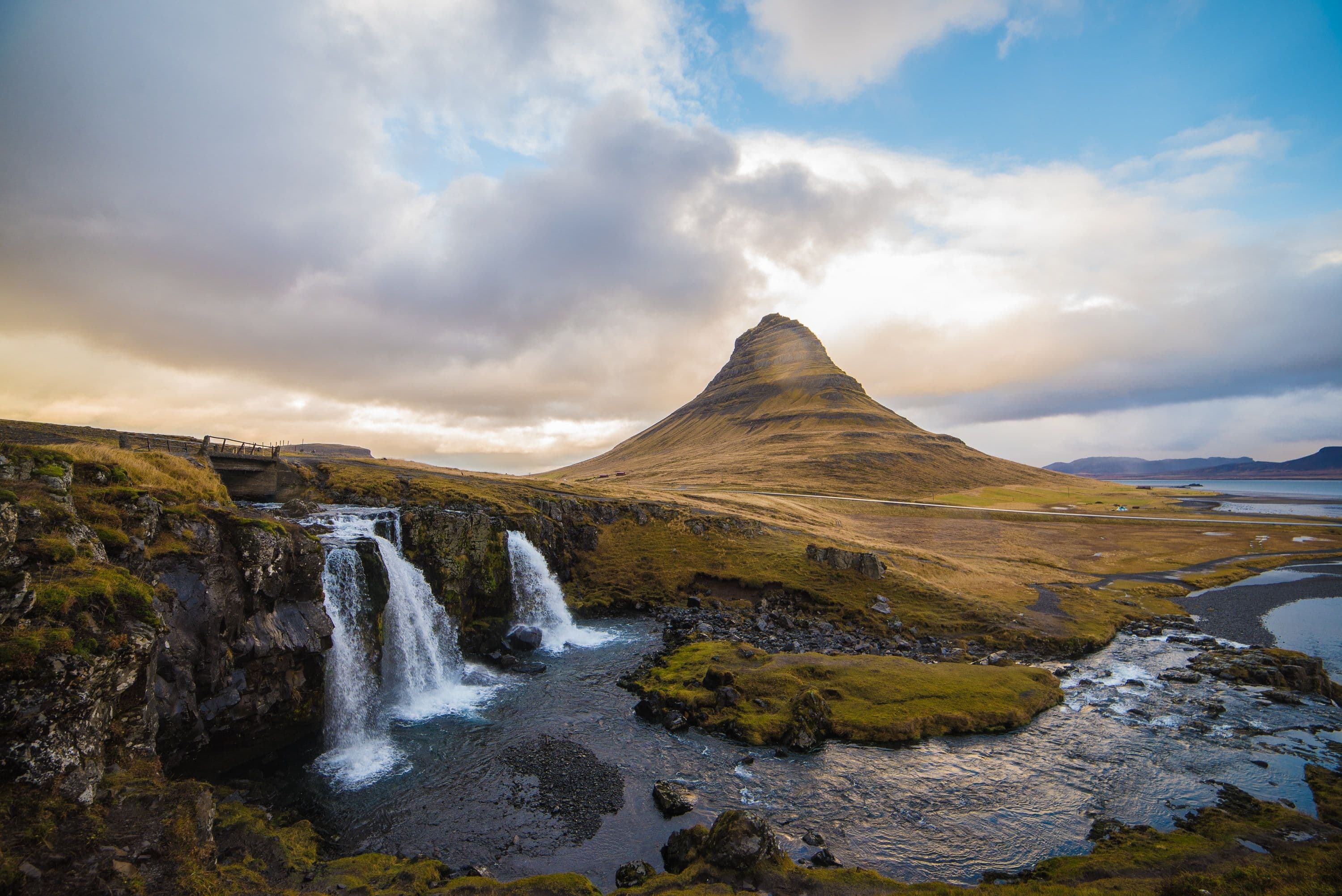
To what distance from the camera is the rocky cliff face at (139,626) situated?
48.6ft

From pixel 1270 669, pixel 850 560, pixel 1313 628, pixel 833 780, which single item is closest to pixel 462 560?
pixel 833 780

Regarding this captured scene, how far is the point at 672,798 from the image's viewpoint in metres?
24.1

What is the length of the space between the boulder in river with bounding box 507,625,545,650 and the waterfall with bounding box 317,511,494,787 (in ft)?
16.6

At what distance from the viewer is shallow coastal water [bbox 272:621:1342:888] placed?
21516mm

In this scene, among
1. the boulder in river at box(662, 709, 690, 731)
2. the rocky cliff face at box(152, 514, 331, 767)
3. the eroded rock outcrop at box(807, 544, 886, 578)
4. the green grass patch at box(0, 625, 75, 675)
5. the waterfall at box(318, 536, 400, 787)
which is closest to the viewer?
the green grass patch at box(0, 625, 75, 675)

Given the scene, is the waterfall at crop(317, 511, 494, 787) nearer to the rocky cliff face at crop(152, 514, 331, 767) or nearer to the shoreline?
the rocky cliff face at crop(152, 514, 331, 767)

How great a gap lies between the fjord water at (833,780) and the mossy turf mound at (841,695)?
1096 mm

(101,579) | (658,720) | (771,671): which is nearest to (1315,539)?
(771,671)

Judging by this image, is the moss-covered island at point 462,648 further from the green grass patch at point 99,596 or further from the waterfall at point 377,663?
the waterfall at point 377,663

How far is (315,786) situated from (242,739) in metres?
4.00

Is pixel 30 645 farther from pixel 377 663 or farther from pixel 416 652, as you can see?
pixel 416 652

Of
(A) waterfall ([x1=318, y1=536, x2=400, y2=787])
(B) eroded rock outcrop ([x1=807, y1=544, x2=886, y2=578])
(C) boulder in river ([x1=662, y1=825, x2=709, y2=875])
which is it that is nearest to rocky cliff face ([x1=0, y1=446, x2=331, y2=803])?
(A) waterfall ([x1=318, y1=536, x2=400, y2=787])

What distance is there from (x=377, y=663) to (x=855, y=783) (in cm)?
2823

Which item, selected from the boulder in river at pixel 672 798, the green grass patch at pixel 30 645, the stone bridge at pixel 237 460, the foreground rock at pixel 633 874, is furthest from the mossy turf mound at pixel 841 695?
the stone bridge at pixel 237 460
